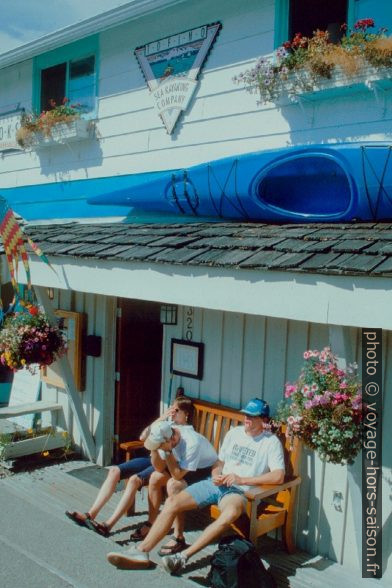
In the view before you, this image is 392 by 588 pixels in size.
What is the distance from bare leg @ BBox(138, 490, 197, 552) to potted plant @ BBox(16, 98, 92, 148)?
17.6ft

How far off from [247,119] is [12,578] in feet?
16.0

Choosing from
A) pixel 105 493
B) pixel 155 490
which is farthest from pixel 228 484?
pixel 105 493

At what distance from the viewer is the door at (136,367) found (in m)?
7.31

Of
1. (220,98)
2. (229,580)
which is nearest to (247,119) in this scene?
(220,98)

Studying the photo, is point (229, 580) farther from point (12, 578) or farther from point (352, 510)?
point (12, 578)

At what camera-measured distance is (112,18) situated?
781 cm

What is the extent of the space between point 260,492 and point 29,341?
303 cm

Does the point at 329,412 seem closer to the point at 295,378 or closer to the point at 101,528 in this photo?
the point at 295,378

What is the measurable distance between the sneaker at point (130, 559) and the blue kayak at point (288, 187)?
3.07m

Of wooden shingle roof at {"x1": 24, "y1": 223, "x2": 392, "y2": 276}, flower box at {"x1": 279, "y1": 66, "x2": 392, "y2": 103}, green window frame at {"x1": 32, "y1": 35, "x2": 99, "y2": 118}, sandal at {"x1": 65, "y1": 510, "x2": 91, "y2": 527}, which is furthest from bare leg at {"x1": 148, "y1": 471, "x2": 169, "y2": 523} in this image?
green window frame at {"x1": 32, "y1": 35, "x2": 99, "y2": 118}

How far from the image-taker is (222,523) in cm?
452

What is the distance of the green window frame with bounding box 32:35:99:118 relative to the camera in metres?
8.51

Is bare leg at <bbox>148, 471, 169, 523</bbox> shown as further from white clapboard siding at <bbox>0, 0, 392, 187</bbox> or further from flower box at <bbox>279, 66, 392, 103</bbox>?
flower box at <bbox>279, 66, 392, 103</bbox>

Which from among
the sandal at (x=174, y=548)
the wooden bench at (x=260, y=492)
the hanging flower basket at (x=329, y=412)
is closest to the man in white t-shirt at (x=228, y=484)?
the wooden bench at (x=260, y=492)
